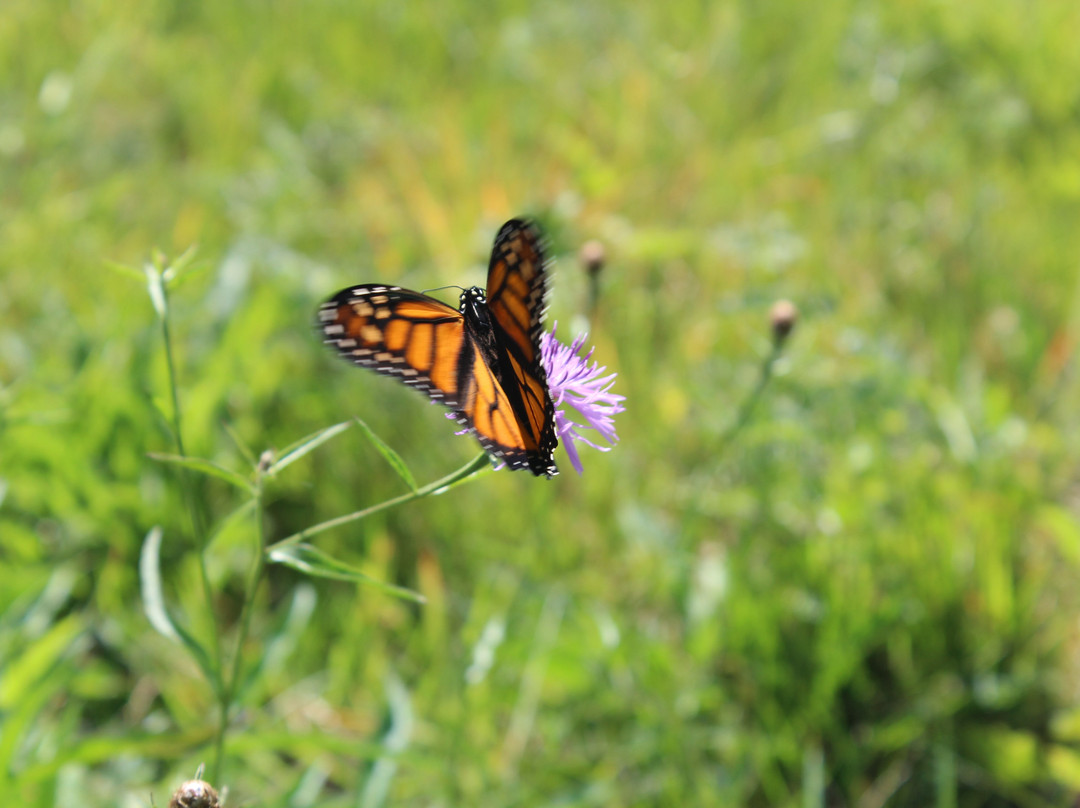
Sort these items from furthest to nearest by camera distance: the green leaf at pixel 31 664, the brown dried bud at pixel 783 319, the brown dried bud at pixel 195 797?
the brown dried bud at pixel 783 319, the green leaf at pixel 31 664, the brown dried bud at pixel 195 797

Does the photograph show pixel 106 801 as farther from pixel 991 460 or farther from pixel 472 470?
pixel 991 460

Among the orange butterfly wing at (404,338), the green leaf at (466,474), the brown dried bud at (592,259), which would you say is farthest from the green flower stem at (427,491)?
the brown dried bud at (592,259)

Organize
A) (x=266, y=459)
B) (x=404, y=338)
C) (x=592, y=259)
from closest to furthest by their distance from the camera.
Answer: (x=266, y=459) < (x=404, y=338) < (x=592, y=259)

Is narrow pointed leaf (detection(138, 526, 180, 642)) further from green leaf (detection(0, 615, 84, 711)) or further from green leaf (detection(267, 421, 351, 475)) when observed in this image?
green leaf (detection(0, 615, 84, 711))

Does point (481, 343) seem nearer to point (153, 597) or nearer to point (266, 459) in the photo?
point (266, 459)

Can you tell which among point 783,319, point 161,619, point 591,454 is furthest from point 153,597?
point 591,454

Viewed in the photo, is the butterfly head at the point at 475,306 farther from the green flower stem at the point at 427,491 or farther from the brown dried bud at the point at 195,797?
the brown dried bud at the point at 195,797

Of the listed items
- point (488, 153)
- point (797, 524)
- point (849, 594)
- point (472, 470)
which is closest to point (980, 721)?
point (849, 594)
